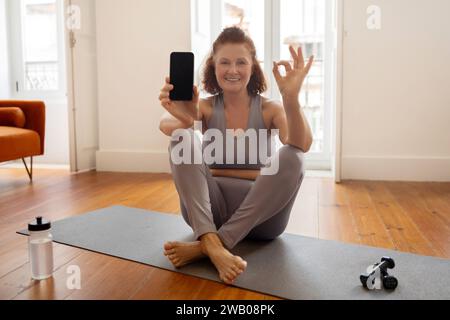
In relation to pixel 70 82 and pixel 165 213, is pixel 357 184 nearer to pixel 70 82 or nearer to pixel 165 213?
pixel 165 213

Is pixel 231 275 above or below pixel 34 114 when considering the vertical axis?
below

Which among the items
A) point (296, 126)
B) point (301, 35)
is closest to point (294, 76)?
point (296, 126)

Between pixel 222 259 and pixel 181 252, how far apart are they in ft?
0.50

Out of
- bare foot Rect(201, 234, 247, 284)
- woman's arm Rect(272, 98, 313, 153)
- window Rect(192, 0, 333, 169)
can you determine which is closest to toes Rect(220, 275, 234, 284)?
bare foot Rect(201, 234, 247, 284)

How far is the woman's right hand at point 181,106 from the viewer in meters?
1.38

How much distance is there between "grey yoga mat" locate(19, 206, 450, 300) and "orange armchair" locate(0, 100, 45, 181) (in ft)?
4.25

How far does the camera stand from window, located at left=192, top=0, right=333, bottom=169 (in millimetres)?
3920

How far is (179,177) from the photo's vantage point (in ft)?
4.74

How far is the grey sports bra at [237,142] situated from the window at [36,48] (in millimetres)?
3214

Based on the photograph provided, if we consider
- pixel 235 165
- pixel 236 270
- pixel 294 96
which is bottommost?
pixel 236 270

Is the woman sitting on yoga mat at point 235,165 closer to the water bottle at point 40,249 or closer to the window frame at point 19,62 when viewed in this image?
the water bottle at point 40,249

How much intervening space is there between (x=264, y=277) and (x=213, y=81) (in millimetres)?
756

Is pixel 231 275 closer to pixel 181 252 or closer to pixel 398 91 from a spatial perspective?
pixel 181 252

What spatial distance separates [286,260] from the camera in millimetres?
1507
